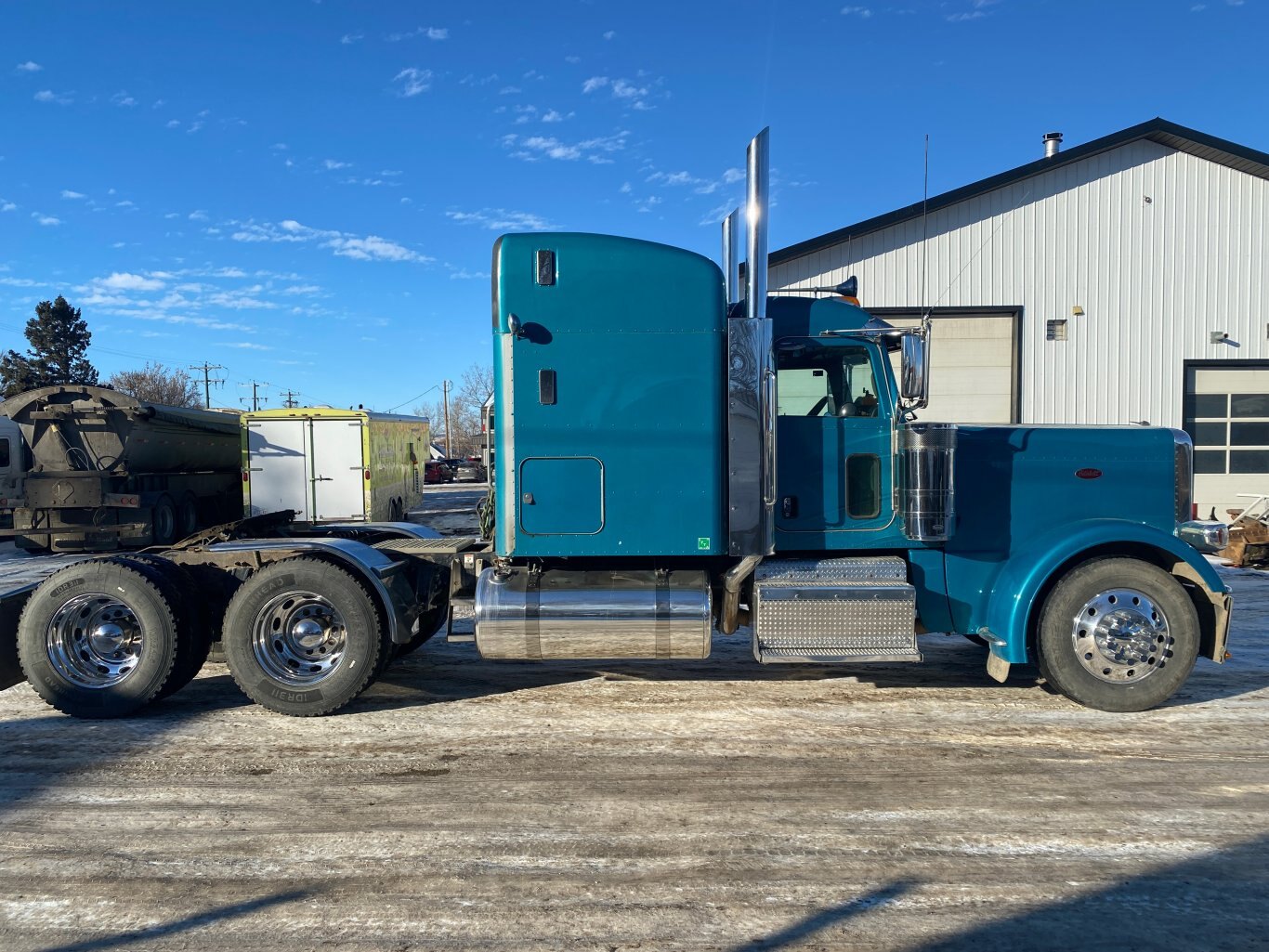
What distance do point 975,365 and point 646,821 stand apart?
13699 millimetres

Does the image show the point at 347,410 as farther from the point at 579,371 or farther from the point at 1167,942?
the point at 1167,942

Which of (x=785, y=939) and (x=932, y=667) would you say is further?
(x=932, y=667)

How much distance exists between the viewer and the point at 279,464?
15.3 metres

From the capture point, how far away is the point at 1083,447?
550cm

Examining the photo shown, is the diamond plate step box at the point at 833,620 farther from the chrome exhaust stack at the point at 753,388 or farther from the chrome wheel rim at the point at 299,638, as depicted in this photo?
the chrome wheel rim at the point at 299,638

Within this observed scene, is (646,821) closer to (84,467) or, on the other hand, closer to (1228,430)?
(84,467)

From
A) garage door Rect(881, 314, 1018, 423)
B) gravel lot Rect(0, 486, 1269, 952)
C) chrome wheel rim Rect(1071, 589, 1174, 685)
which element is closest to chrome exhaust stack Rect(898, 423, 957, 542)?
chrome wheel rim Rect(1071, 589, 1174, 685)

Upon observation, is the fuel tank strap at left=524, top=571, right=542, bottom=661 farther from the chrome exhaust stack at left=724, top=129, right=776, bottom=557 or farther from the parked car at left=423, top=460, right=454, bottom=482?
the parked car at left=423, top=460, right=454, bottom=482

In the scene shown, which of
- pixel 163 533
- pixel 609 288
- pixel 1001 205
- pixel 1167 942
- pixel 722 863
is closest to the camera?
pixel 1167 942

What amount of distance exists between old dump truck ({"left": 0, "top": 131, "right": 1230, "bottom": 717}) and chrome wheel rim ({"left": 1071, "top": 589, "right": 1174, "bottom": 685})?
0.02 meters

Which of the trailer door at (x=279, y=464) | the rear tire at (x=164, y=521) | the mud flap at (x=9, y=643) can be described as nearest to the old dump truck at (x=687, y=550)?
the mud flap at (x=9, y=643)

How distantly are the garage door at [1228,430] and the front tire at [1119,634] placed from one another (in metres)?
12.9

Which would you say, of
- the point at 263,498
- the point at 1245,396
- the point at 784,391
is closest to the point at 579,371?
the point at 784,391

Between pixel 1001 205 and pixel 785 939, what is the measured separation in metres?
15.4
